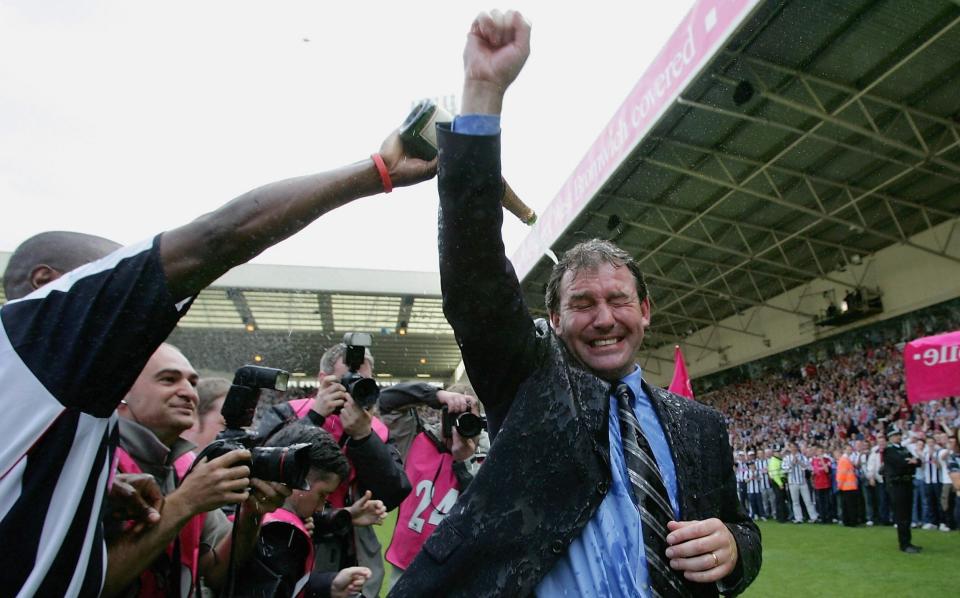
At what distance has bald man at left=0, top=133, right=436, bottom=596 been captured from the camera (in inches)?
44.7

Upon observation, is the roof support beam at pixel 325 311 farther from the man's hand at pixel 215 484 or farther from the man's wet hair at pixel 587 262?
the man's wet hair at pixel 587 262

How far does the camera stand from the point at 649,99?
10.3 m

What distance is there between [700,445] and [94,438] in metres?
1.36

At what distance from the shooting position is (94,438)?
122 centimetres

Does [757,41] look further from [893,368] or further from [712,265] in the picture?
[893,368]

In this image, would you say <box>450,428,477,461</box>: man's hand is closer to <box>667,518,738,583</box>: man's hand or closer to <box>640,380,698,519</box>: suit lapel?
<box>640,380,698,519</box>: suit lapel

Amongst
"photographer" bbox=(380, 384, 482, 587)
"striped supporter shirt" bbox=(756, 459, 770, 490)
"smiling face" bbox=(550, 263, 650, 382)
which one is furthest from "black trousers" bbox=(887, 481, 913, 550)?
"smiling face" bbox=(550, 263, 650, 382)

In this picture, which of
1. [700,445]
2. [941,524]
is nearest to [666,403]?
[700,445]

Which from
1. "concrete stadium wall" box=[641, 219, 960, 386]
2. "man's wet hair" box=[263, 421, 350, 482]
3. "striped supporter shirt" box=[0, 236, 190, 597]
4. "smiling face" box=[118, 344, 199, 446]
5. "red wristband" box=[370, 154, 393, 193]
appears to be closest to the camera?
"striped supporter shirt" box=[0, 236, 190, 597]

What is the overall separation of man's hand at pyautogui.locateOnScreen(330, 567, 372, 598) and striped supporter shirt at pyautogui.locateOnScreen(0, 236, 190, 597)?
1630 millimetres

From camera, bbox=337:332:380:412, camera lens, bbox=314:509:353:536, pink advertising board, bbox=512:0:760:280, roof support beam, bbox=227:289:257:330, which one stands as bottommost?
camera lens, bbox=314:509:353:536

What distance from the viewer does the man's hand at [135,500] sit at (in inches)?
58.4

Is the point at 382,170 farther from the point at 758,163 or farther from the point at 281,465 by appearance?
the point at 758,163

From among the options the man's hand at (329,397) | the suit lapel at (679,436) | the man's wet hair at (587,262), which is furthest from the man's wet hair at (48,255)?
the man's hand at (329,397)
